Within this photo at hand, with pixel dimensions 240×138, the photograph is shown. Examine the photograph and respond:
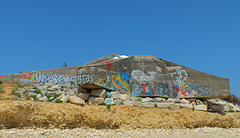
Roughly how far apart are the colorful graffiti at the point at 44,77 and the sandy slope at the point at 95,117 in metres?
6.33

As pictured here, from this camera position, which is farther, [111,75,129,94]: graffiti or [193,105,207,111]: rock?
[193,105,207,111]: rock

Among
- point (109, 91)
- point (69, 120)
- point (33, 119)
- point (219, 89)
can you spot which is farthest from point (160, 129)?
point (219, 89)

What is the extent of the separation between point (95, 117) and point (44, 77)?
7506 mm

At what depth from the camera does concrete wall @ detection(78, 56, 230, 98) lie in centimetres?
1004

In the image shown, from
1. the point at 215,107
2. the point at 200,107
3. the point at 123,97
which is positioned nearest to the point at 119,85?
the point at 123,97

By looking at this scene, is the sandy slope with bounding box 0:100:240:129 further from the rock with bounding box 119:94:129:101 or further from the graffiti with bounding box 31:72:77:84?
the graffiti with bounding box 31:72:77:84

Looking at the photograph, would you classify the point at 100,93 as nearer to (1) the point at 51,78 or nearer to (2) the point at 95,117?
(2) the point at 95,117

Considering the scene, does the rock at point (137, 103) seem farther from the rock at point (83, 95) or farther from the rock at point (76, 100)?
the rock at point (76, 100)

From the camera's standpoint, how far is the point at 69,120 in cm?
733

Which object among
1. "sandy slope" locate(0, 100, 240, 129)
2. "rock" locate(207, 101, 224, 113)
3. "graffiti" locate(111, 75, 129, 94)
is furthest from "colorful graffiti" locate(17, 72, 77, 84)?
"rock" locate(207, 101, 224, 113)

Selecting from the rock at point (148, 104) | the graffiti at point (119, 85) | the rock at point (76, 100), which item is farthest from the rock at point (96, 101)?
the rock at point (148, 104)

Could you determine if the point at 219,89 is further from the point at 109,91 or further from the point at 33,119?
the point at 33,119

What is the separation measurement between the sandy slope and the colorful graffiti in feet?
20.8

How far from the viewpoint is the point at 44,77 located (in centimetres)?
1398
